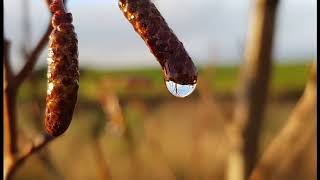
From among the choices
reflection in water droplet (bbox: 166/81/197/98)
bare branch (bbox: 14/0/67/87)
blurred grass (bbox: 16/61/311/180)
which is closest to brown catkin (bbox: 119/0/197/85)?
reflection in water droplet (bbox: 166/81/197/98)

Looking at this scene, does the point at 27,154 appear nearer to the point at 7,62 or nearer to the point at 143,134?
the point at 7,62

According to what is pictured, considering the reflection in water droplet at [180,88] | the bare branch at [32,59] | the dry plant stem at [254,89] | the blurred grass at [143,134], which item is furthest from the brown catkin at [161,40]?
the blurred grass at [143,134]

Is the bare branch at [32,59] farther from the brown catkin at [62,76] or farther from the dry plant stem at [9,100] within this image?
the brown catkin at [62,76]

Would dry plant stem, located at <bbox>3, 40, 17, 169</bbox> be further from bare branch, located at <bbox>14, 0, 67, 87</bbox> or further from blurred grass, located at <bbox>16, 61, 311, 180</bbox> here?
blurred grass, located at <bbox>16, 61, 311, 180</bbox>

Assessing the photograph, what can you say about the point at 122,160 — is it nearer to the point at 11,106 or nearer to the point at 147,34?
the point at 11,106

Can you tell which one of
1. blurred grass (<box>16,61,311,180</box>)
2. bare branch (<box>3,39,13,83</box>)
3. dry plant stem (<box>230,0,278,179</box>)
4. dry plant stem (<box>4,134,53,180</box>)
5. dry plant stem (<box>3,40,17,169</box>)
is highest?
bare branch (<box>3,39,13,83</box>)

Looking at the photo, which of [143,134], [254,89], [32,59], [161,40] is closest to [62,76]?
[161,40]
